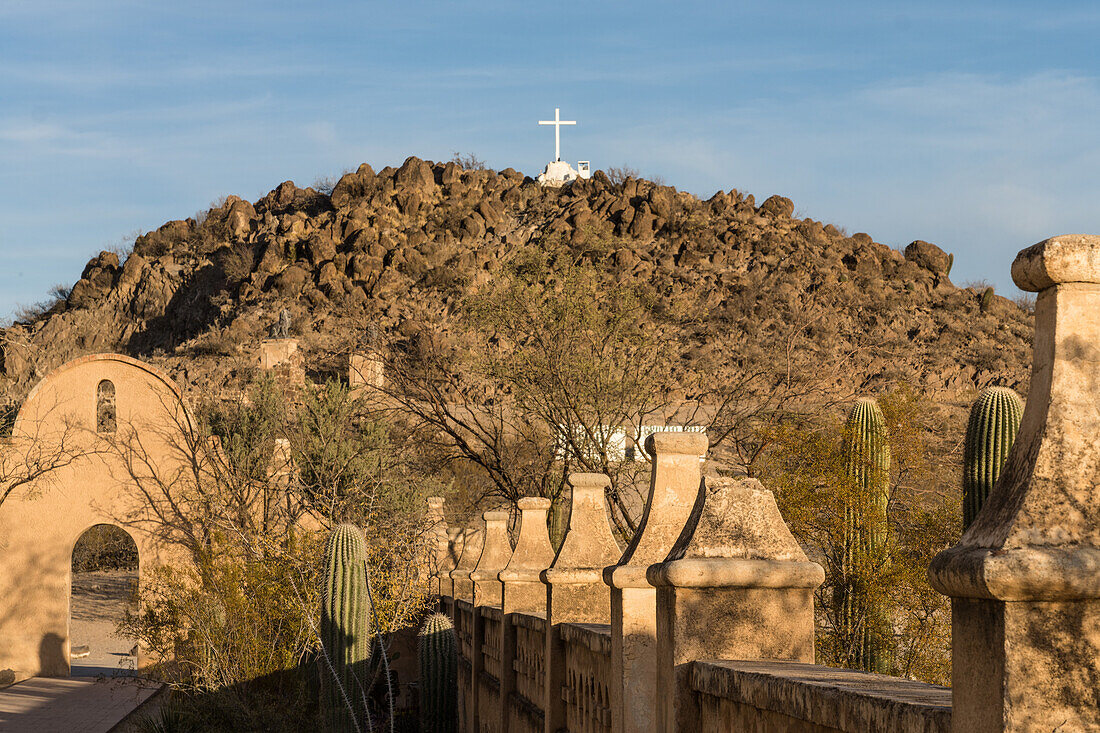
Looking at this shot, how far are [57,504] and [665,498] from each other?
20925 mm

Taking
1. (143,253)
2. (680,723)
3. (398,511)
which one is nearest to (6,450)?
(398,511)

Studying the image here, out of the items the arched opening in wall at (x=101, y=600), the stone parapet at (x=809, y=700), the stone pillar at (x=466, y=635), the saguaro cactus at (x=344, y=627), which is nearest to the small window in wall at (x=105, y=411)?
the arched opening in wall at (x=101, y=600)

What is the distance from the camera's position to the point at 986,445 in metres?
12.7

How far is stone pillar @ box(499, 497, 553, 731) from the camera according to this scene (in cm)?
1007

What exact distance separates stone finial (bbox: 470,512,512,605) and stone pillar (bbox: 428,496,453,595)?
682cm

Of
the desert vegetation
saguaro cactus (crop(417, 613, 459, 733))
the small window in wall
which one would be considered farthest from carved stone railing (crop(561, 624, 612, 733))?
the small window in wall

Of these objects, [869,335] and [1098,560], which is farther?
[869,335]

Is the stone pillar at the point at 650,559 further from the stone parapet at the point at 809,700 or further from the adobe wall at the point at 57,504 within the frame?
the adobe wall at the point at 57,504

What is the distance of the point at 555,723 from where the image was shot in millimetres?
7762

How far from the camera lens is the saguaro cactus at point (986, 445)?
1255 centimetres

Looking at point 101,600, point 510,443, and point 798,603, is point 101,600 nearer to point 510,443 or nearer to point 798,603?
point 510,443

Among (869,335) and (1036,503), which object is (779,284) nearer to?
(869,335)

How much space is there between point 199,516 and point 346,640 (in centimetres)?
1173

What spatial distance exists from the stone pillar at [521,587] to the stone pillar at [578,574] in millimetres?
2206
